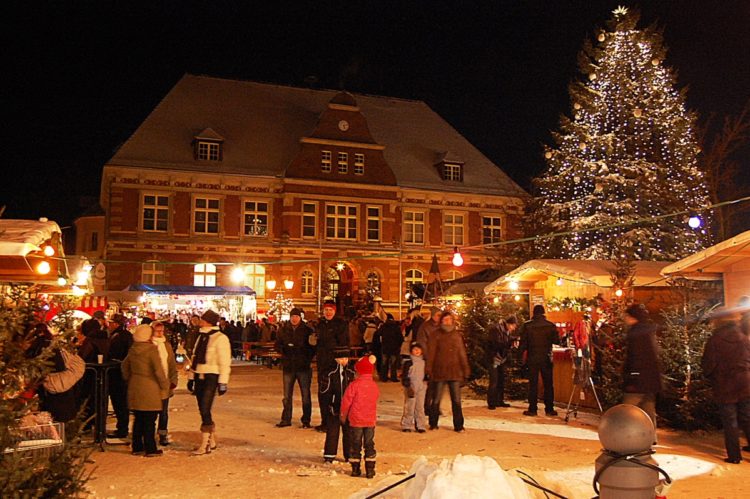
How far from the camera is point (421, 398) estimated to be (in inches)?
432

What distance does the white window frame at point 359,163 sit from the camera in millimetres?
39125

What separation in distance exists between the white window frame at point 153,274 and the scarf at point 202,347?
27593mm

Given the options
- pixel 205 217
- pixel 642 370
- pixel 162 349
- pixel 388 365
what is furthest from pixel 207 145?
pixel 642 370

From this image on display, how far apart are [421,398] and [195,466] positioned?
3.89m

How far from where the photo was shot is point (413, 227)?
134 ft

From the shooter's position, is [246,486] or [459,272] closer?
[246,486]

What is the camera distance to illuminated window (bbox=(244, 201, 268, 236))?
3759cm

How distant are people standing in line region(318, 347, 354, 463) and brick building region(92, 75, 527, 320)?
23.9 m

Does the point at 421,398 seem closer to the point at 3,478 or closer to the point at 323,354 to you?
the point at 323,354

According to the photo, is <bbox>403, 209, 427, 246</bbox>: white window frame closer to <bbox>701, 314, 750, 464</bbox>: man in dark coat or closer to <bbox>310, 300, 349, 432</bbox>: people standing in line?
<bbox>310, 300, 349, 432</bbox>: people standing in line

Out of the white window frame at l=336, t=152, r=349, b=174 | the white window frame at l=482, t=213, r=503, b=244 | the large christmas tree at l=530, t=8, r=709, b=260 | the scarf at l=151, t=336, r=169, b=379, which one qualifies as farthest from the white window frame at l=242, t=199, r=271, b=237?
the scarf at l=151, t=336, r=169, b=379

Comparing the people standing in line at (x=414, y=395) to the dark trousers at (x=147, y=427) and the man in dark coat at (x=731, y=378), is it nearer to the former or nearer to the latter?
the dark trousers at (x=147, y=427)

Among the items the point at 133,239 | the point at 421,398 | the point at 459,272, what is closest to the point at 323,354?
the point at 421,398

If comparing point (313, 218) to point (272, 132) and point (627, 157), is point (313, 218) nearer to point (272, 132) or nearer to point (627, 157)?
point (272, 132)
